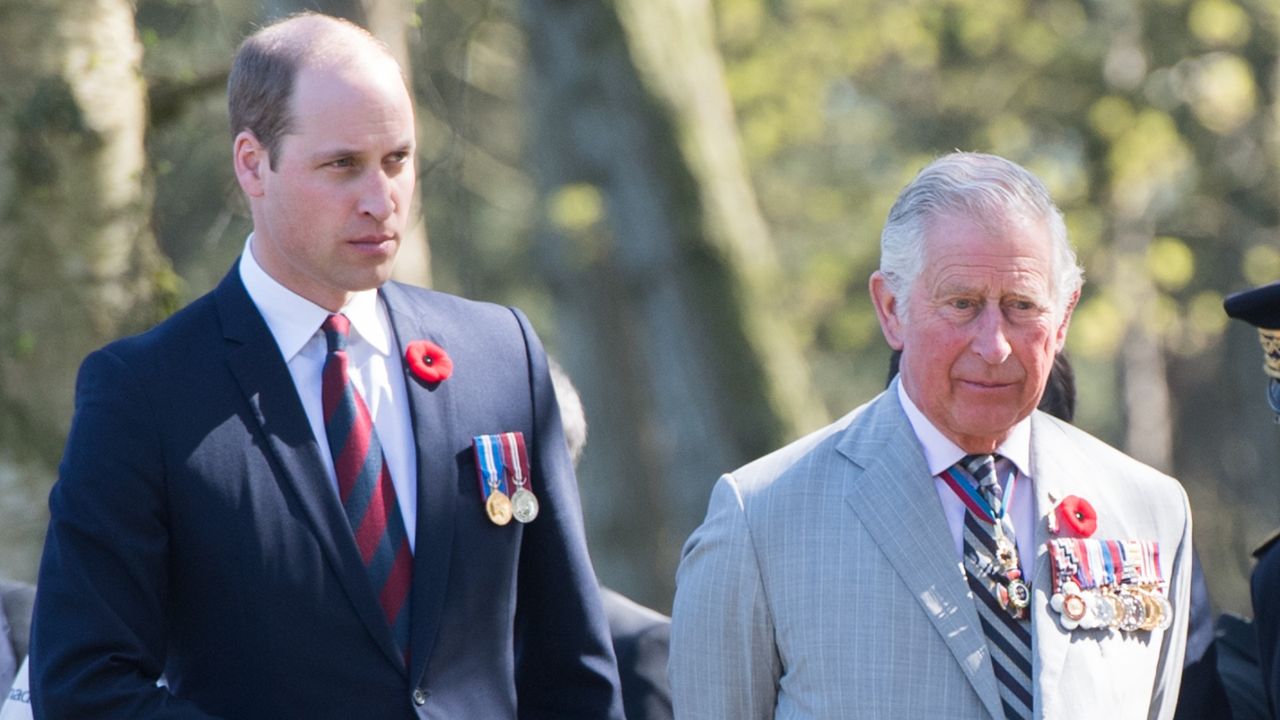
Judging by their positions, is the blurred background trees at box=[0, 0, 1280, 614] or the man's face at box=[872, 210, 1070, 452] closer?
the man's face at box=[872, 210, 1070, 452]

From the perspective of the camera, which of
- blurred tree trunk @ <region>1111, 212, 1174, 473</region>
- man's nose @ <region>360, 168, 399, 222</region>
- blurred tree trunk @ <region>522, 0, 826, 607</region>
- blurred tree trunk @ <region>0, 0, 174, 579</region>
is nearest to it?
man's nose @ <region>360, 168, 399, 222</region>

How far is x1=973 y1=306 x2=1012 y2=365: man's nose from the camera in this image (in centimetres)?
317

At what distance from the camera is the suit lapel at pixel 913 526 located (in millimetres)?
3174

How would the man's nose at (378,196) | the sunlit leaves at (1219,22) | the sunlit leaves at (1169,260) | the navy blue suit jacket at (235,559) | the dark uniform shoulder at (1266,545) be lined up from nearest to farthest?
1. the navy blue suit jacket at (235,559)
2. the man's nose at (378,196)
3. the dark uniform shoulder at (1266,545)
4. the sunlit leaves at (1169,260)
5. the sunlit leaves at (1219,22)

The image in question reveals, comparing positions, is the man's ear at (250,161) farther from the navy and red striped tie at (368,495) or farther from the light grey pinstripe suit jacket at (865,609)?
the light grey pinstripe suit jacket at (865,609)

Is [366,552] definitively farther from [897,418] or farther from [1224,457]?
[1224,457]

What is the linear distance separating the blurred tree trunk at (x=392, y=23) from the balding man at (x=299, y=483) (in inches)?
67.0

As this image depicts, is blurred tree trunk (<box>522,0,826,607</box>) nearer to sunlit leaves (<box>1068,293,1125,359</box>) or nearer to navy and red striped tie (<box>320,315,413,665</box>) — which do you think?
sunlit leaves (<box>1068,293,1125,359</box>)

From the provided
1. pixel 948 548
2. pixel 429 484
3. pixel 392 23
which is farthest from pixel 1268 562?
pixel 392 23

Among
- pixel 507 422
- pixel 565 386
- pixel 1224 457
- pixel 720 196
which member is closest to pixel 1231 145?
pixel 1224 457

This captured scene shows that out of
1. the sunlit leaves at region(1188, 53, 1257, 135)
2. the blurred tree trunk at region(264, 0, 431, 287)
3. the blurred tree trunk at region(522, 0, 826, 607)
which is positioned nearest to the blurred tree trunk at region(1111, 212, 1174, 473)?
the sunlit leaves at region(1188, 53, 1257, 135)

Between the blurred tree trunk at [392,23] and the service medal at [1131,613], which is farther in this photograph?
the blurred tree trunk at [392,23]

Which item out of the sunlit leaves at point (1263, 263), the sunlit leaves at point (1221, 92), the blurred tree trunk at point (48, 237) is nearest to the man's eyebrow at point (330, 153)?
the blurred tree trunk at point (48, 237)

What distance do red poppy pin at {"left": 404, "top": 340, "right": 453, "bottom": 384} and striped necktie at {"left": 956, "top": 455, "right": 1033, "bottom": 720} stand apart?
1.00m
